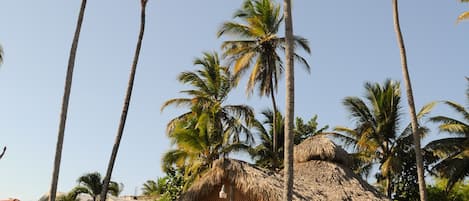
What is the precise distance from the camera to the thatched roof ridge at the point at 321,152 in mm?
18203

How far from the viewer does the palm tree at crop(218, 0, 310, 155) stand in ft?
72.3

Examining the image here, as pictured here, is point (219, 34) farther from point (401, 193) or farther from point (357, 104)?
point (401, 193)

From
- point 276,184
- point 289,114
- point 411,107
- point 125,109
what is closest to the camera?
point 289,114

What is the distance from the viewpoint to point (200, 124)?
17.8m

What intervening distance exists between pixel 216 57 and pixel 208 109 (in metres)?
3.86

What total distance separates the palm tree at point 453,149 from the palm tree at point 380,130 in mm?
902

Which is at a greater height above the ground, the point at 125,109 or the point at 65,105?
the point at 125,109

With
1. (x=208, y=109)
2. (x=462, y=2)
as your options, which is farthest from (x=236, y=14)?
(x=462, y=2)

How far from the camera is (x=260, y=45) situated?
885 inches

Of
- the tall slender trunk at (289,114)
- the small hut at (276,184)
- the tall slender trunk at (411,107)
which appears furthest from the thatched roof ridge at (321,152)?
the tall slender trunk at (289,114)

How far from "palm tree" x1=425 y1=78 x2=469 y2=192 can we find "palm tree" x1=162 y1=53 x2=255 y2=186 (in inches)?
321

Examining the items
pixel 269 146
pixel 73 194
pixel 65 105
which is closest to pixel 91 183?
pixel 73 194

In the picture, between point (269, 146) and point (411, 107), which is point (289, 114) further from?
point (269, 146)

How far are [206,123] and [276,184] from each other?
408 cm
